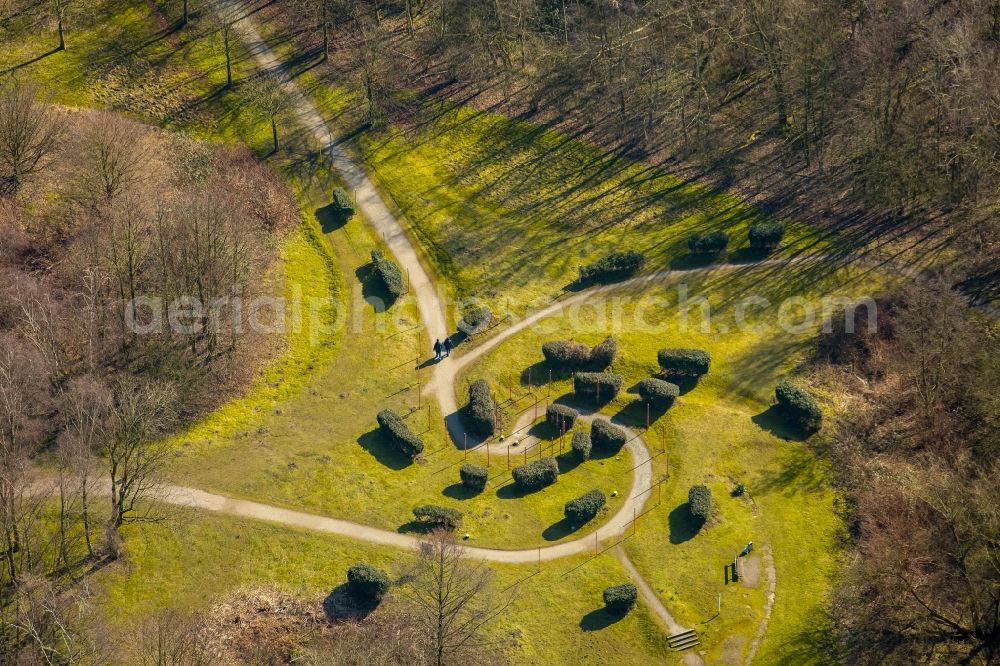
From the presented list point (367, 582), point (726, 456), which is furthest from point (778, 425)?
point (367, 582)

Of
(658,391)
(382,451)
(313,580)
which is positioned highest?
(382,451)

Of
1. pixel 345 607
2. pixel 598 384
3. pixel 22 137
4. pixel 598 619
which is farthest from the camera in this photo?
pixel 22 137

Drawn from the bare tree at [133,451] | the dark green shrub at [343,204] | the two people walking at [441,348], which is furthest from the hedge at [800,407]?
the bare tree at [133,451]

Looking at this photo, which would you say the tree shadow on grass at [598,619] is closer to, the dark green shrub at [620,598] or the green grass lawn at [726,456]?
the dark green shrub at [620,598]

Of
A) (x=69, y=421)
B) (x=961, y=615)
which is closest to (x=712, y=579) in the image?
(x=961, y=615)

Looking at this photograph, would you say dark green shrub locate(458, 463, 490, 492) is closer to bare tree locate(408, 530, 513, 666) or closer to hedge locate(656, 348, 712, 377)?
bare tree locate(408, 530, 513, 666)

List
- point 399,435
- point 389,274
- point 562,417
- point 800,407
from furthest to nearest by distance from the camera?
point 389,274 → point 562,417 → point 800,407 → point 399,435

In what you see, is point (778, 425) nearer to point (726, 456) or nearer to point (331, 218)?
point (726, 456)
